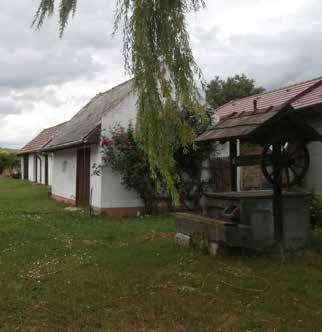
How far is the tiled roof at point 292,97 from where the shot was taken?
44.6 feet

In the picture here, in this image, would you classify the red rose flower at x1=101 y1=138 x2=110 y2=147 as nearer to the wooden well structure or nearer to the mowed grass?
the mowed grass

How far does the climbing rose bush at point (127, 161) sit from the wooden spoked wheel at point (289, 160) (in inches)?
258

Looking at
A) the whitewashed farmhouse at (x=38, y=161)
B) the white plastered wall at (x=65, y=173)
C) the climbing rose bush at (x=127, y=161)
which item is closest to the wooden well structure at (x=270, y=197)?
the climbing rose bush at (x=127, y=161)

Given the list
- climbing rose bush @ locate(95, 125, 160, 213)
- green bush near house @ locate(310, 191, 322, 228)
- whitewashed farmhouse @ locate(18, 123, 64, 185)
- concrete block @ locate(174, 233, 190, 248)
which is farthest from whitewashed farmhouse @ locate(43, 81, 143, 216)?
whitewashed farmhouse @ locate(18, 123, 64, 185)

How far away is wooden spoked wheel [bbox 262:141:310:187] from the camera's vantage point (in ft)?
27.0

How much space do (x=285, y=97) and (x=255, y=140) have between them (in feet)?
29.4

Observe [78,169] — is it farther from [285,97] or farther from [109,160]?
[285,97]

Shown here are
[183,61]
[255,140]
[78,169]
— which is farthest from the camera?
[78,169]

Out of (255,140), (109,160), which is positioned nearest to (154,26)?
(255,140)

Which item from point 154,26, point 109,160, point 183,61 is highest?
point 154,26

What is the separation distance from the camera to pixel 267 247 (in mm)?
8469

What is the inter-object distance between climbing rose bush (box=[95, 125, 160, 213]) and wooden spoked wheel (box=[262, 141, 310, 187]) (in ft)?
21.5

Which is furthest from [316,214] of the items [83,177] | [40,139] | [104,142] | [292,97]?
[40,139]

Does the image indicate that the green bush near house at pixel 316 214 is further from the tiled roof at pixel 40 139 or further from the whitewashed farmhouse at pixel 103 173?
the tiled roof at pixel 40 139
